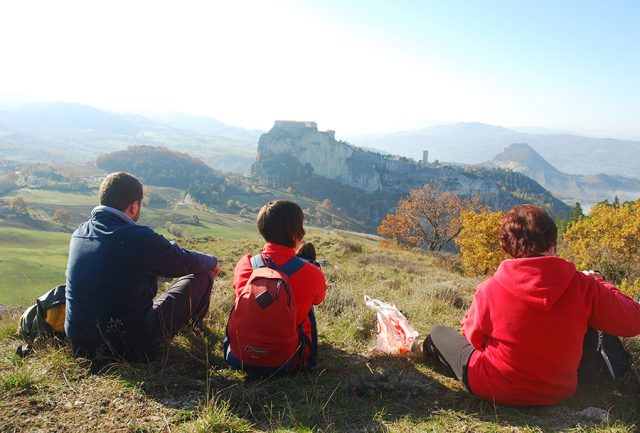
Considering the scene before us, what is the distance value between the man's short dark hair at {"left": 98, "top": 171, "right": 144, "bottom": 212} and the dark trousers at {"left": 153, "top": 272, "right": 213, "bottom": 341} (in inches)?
39.6

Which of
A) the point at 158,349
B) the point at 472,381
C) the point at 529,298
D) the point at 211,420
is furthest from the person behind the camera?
the point at 158,349

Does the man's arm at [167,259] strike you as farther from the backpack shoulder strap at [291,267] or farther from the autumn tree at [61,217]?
the autumn tree at [61,217]

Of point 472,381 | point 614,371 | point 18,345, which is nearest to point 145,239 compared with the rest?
point 18,345

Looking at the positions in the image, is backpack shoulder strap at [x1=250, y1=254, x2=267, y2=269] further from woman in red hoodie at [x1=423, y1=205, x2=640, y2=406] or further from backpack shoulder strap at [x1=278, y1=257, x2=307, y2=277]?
woman in red hoodie at [x1=423, y1=205, x2=640, y2=406]

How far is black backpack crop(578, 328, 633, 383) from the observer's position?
3.01 m

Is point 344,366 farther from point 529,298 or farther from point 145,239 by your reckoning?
point 145,239

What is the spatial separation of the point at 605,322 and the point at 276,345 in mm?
2378

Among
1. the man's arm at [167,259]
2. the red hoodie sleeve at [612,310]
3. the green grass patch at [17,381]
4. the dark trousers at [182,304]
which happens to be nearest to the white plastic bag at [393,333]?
the red hoodie sleeve at [612,310]

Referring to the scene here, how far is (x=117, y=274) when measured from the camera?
10.1 feet

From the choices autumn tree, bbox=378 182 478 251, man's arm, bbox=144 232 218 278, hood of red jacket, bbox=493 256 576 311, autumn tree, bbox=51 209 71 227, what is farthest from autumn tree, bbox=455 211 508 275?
autumn tree, bbox=51 209 71 227

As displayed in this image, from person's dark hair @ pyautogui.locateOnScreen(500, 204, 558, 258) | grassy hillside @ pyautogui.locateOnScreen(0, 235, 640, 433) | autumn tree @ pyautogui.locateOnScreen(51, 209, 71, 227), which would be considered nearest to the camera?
grassy hillside @ pyautogui.locateOnScreen(0, 235, 640, 433)

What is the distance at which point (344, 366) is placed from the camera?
12.4ft

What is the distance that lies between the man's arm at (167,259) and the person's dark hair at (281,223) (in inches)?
27.2

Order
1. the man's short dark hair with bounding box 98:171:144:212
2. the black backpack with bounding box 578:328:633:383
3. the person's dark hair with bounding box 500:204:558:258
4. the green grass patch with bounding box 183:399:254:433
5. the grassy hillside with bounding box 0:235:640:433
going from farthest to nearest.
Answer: the man's short dark hair with bounding box 98:171:144:212
the black backpack with bounding box 578:328:633:383
the person's dark hair with bounding box 500:204:558:258
the grassy hillside with bounding box 0:235:640:433
the green grass patch with bounding box 183:399:254:433
